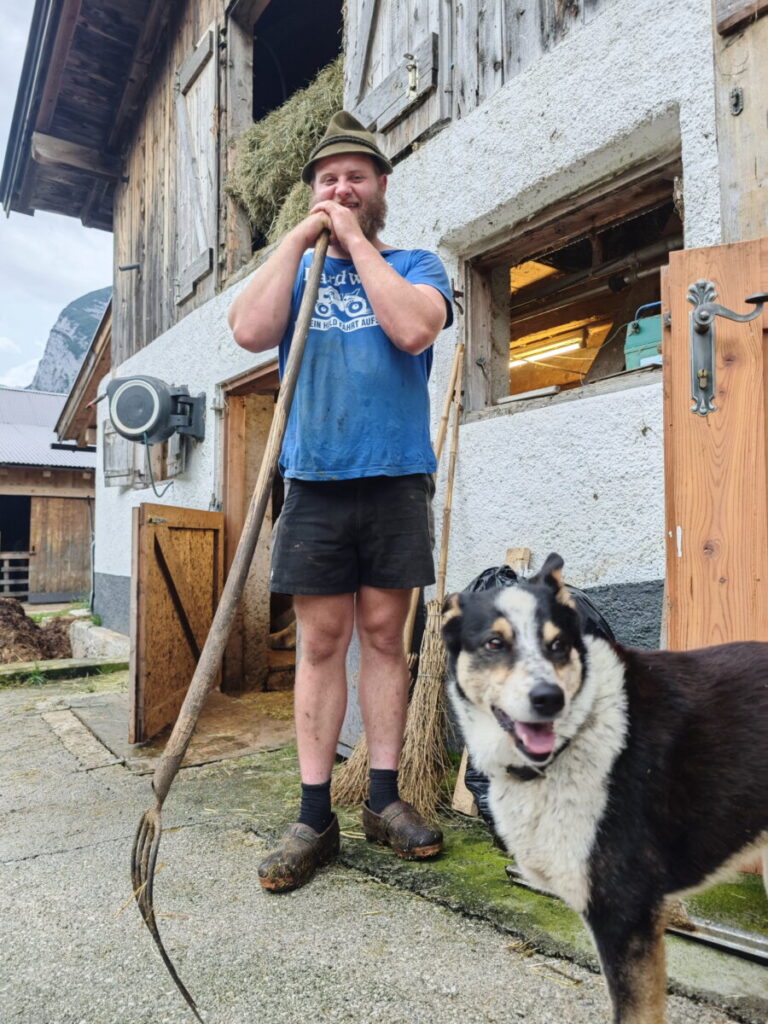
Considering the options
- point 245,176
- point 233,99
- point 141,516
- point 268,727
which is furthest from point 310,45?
point 268,727

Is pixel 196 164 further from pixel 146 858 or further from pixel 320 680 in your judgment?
pixel 146 858

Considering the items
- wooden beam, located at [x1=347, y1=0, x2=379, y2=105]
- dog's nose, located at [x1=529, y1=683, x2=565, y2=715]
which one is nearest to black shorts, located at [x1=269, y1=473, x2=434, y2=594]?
dog's nose, located at [x1=529, y1=683, x2=565, y2=715]

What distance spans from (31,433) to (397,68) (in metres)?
18.5

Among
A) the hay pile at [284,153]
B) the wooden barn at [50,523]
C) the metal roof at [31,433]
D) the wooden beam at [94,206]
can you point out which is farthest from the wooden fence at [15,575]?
the hay pile at [284,153]

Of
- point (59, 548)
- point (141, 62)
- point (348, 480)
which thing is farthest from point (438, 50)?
point (59, 548)

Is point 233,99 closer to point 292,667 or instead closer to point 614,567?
point 292,667

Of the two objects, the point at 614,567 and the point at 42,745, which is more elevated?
the point at 614,567

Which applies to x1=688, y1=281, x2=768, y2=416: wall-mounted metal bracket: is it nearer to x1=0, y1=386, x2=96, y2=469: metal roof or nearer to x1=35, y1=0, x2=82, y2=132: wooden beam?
x1=35, y1=0, x2=82, y2=132: wooden beam

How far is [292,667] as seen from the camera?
5.90m

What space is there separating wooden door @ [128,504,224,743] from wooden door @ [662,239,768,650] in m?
3.13

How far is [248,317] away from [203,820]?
1957mm

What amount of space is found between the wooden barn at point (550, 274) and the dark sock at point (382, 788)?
1081mm

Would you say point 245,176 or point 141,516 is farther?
point 245,176

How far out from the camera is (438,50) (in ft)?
11.9
